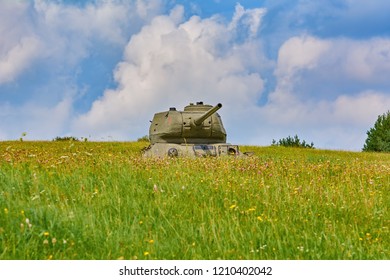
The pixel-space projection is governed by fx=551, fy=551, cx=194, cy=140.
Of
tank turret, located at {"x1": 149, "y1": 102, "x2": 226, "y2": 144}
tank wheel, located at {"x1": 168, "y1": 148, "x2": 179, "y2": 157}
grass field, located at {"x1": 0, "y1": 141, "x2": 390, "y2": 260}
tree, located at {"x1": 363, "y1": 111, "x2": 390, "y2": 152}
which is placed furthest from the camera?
tree, located at {"x1": 363, "y1": 111, "x2": 390, "y2": 152}

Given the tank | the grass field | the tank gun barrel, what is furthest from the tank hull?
the grass field

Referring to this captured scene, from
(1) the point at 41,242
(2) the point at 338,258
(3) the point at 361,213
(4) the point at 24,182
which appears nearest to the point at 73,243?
(1) the point at 41,242

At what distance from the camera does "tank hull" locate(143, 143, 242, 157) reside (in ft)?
62.9

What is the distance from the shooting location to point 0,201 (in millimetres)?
7285

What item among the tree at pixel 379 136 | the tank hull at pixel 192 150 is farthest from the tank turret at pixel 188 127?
the tree at pixel 379 136

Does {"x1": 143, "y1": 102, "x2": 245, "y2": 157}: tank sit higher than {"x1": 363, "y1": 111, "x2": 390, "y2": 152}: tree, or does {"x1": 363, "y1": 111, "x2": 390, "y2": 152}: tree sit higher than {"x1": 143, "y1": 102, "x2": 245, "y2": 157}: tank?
{"x1": 363, "y1": 111, "x2": 390, "y2": 152}: tree

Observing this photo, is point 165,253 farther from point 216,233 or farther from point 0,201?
point 0,201

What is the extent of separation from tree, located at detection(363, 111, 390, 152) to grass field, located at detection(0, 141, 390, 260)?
166ft

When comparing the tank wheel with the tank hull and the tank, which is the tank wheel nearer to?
the tank hull

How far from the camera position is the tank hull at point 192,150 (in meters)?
19.2

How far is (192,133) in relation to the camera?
2070 centimetres

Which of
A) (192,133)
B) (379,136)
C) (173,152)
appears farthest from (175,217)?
(379,136)

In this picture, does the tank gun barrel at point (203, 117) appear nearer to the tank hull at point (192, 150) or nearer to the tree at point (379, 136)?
the tank hull at point (192, 150)

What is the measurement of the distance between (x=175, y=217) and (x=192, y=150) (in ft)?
40.3
